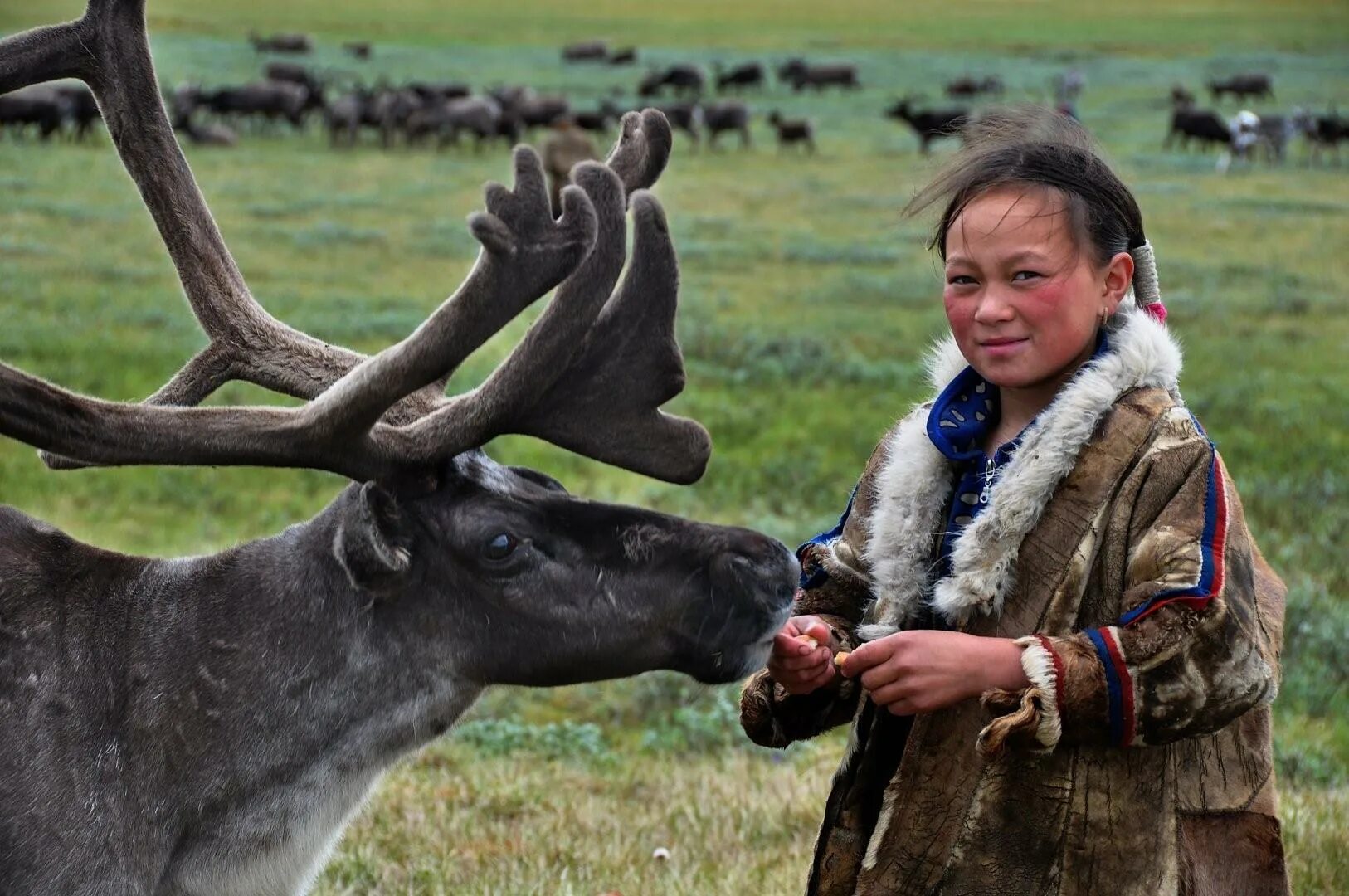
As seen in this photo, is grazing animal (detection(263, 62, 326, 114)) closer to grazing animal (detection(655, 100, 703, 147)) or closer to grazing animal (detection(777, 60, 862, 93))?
grazing animal (detection(655, 100, 703, 147))

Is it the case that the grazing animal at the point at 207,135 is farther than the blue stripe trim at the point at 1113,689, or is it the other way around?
the grazing animal at the point at 207,135

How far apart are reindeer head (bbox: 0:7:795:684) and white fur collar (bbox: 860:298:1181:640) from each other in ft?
0.87

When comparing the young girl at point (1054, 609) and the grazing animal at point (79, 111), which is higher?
the young girl at point (1054, 609)

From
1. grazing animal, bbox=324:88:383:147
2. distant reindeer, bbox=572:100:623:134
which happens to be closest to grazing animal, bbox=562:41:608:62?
distant reindeer, bbox=572:100:623:134

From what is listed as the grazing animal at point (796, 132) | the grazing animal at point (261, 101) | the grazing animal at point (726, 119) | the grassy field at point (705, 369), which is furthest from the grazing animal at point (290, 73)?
the grazing animal at point (796, 132)

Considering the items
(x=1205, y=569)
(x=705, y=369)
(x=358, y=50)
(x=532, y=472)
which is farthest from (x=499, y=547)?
(x=358, y=50)

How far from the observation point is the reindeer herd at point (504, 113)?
1342 inches

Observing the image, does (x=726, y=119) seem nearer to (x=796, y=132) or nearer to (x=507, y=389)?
(x=796, y=132)

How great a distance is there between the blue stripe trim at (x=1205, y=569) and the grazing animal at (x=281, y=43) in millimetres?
53896

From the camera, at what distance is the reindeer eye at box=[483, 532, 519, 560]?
3.18 meters

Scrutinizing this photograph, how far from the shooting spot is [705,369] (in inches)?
509

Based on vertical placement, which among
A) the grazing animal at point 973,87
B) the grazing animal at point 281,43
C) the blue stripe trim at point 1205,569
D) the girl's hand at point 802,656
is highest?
the blue stripe trim at point 1205,569

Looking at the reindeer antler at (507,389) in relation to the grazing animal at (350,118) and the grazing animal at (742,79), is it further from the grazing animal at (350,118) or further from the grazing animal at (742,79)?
the grazing animal at (742,79)

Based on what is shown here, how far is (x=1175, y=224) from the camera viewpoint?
2305 cm
